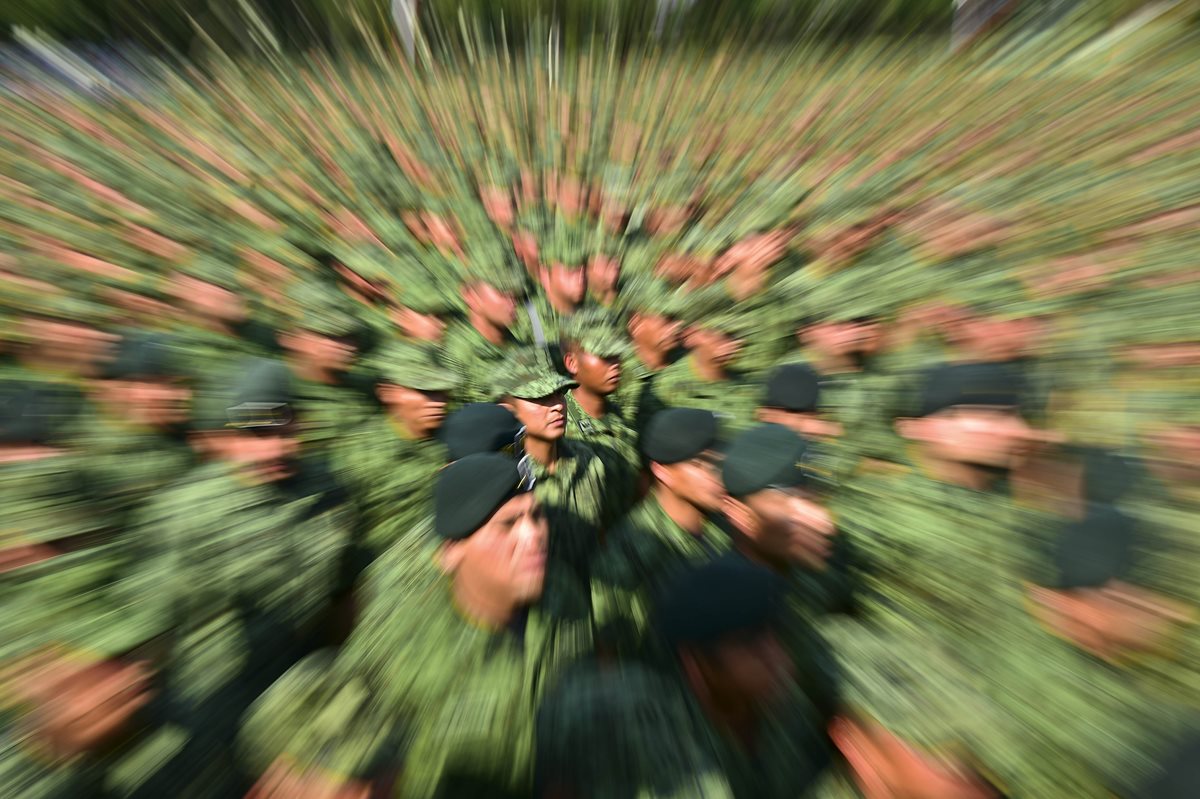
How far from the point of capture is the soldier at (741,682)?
0.43 m

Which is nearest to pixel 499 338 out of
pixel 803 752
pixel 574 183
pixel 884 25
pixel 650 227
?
pixel 650 227

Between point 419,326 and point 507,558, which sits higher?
point 419,326

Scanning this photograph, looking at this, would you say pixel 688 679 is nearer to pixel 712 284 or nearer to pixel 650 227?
pixel 712 284

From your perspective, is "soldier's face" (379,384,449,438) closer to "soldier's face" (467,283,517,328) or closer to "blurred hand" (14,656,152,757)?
"soldier's face" (467,283,517,328)

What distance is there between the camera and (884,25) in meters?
2.33

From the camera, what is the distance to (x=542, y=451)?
83cm

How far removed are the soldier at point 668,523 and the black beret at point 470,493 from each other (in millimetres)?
176

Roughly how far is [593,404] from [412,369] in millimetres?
407

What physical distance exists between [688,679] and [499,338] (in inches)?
36.8

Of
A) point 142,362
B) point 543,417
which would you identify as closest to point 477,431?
point 543,417

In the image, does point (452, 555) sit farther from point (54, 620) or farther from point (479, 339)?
point (479, 339)

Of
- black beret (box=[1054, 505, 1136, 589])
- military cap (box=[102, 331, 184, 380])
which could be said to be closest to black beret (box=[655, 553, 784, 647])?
black beret (box=[1054, 505, 1136, 589])

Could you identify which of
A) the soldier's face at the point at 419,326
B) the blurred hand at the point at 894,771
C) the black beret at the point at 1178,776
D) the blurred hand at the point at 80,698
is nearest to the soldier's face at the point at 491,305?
the soldier's face at the point at 419,326

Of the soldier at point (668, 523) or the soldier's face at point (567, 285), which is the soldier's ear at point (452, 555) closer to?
the soldier at point (668, 523)
